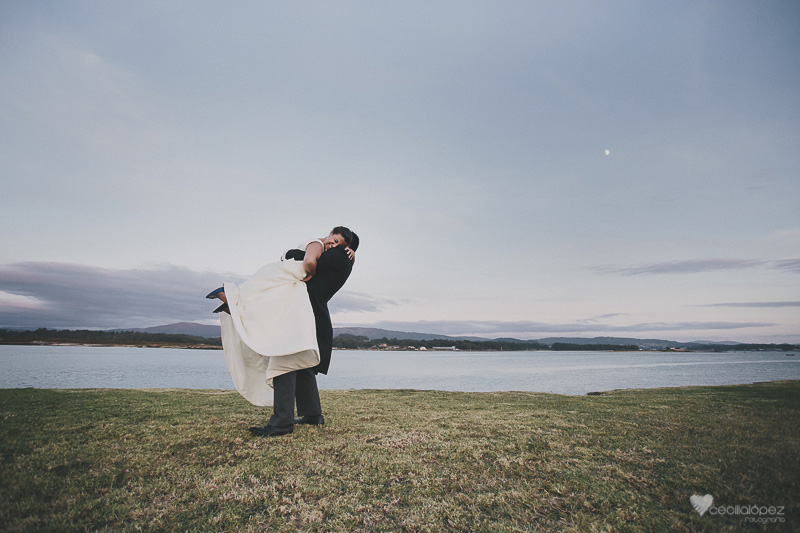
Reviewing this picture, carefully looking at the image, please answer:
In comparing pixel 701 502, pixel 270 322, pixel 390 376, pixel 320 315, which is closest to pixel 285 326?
pixel 270 322

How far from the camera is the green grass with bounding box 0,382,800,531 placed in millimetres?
2428

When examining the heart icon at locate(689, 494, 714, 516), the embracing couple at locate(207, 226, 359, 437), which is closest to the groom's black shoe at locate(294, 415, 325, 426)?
the embracing couple at locate(207, 226, 359, 437)

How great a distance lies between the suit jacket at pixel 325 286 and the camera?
4.97m

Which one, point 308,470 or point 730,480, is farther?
point 308,470

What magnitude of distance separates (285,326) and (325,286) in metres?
0.84

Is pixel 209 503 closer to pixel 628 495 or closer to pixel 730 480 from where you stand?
pixel 628 495

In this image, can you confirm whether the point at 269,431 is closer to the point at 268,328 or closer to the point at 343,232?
the point at 268,328

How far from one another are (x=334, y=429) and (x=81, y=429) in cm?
313

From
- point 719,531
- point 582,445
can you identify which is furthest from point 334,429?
point 719,531

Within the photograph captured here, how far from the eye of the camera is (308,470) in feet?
11.0

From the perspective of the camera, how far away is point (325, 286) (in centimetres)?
511

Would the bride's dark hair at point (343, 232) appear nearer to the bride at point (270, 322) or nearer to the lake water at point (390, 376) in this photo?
the bride at point (270, 322)

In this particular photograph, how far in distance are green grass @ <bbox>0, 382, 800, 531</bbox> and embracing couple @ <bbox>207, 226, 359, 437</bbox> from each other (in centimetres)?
48

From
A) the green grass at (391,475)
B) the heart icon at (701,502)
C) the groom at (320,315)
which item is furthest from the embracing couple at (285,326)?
the heart icon at (701,502)
